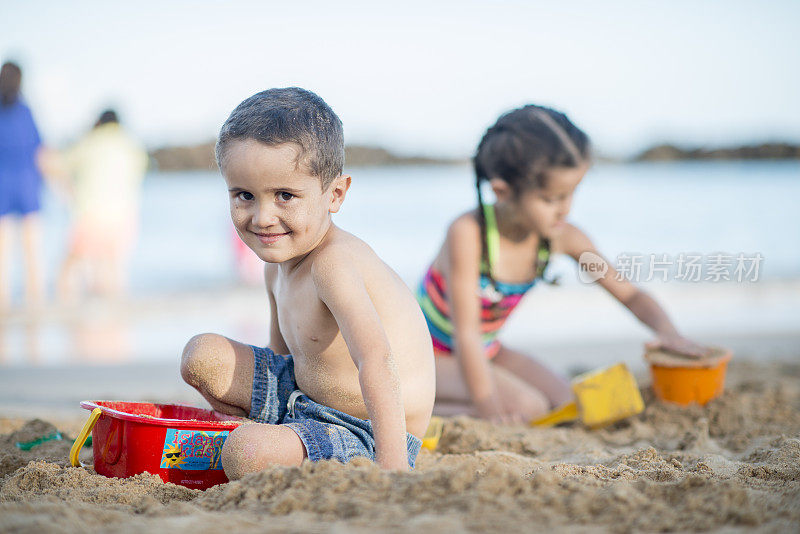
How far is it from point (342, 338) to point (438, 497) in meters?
0.63

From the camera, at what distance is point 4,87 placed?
588cm

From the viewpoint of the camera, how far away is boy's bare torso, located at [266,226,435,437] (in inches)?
78.6

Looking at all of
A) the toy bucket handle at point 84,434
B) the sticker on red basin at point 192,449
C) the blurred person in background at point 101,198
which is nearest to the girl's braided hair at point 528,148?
the sticker on red basin at point 192,449

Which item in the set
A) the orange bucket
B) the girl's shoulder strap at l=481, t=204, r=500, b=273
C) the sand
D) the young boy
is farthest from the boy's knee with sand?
the orange bucket

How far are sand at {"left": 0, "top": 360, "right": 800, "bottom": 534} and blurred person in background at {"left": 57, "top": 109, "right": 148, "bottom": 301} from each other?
5224 mm

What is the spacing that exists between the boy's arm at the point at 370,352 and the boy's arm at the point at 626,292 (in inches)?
60.5

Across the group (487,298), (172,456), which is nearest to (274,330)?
(172,456)

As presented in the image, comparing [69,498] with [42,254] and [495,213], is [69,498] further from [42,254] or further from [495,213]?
[42,254]

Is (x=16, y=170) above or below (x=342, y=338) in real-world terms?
above

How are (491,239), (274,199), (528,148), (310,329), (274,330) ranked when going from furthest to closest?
(491,239) → (528,148) → (274,330) → (310,329) → (274,199)

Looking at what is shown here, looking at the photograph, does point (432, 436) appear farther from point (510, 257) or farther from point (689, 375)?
point (689, 375)

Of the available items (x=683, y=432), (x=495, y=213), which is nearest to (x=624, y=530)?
(x=683, y=432)

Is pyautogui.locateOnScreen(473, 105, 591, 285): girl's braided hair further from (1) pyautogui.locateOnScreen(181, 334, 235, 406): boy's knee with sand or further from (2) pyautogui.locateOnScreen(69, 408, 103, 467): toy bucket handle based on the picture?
(2) pyautogui.locateOnScreen(69, 408, 103, 467): toy bucket handle

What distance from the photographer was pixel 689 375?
292cm
